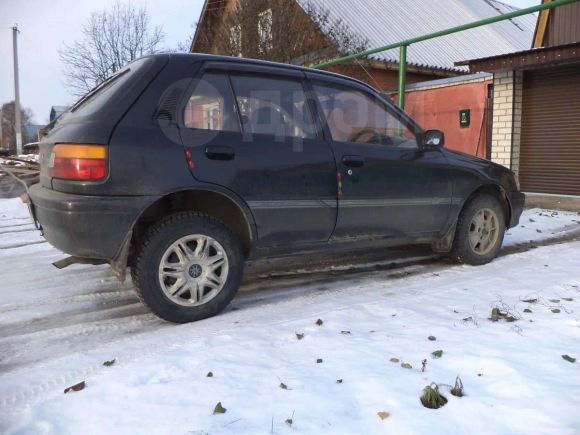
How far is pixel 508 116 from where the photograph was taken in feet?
33.8

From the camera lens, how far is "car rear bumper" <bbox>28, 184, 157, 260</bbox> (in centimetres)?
288

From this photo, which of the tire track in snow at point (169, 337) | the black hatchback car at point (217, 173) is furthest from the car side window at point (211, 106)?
the tire track in snow at point (169, 337)

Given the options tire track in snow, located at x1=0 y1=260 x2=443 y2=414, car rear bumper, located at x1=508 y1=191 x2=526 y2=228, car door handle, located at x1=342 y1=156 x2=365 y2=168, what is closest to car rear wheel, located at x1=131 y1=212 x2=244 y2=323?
tire track in snow, located at x1=0 y1=260 x2=443 y2=414

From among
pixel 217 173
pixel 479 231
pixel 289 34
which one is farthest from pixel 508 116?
pixel 217 173

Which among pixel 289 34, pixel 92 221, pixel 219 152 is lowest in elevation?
pixel 92 221

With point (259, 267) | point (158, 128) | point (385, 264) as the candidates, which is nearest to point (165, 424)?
point (158, 128)

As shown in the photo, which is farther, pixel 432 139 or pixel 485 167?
pixel 485 167

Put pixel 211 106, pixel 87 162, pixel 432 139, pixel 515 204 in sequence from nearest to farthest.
A: pixel 87 162, pixel 211 106, pixel 432 139, pixel 515 204

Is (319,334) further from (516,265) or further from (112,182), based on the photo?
(516,265)

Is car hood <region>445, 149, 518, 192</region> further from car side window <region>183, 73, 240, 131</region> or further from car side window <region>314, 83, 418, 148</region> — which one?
car side window <region>183, 73, 240, 131</region>

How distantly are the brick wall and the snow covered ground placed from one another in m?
6.40

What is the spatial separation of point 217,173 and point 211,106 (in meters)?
0.48

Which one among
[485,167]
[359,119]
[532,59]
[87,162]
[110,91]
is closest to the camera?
[87,162]

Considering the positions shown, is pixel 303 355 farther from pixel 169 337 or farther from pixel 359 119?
pixel 359 119
